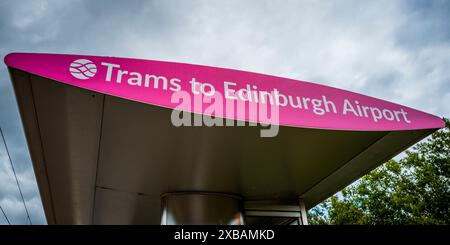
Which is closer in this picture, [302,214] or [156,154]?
[156,154]

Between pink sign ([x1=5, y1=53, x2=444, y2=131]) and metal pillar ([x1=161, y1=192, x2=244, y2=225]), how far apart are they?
2933 millimetres

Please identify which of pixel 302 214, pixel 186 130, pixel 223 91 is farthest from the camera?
pixel 302 214

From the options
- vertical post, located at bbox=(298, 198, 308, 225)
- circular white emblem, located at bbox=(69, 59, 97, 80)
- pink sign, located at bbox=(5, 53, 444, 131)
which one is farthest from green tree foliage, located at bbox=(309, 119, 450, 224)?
circular white emblem, located at bbox=(69, 59, 97, 80)

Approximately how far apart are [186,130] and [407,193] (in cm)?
1702

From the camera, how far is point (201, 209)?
19.8 feet

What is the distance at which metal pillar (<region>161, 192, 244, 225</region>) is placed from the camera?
592cm

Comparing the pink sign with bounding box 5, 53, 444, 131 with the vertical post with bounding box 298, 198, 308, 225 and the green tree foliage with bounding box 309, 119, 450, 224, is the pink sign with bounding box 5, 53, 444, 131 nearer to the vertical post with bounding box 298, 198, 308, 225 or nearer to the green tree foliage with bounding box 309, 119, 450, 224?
the vertical post with bounding box 298, 198, 308, 225

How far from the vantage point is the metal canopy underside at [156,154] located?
3.77 m

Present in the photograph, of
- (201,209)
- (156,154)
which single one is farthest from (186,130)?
(201,209)

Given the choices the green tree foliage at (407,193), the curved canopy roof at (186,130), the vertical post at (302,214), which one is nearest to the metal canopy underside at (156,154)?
the curved canopy roof at (186,130)

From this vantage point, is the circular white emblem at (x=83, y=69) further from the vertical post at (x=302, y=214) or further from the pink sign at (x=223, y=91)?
the vertical post at (x=302, y=214)

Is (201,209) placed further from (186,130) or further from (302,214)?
(186,130)

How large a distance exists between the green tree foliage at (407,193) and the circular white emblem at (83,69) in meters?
16.8

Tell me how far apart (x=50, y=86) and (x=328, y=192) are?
17.5 feet
